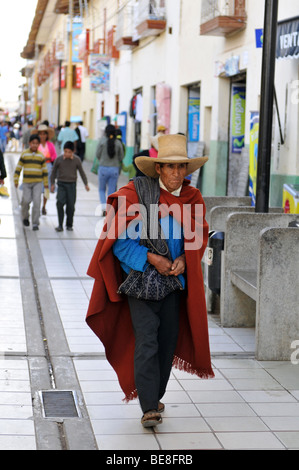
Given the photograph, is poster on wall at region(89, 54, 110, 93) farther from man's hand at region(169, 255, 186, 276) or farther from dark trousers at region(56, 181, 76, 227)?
man's hand at region(169, 255, 186, 276)

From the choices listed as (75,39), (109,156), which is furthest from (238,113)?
(75,39)

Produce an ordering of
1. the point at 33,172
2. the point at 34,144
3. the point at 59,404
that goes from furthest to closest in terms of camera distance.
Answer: the point at 33,172 < the point at 34,144 < the point at 59,404

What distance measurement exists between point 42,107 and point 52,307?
65260 millimetres

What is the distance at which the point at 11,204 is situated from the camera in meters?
20.0

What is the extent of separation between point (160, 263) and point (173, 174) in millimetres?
560

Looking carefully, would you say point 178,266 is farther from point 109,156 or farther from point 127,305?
point 109,156

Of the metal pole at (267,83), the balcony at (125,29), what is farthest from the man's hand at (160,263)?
the balcony at (125,29)

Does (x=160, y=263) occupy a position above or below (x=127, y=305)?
above

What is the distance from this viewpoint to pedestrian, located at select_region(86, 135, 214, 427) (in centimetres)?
534

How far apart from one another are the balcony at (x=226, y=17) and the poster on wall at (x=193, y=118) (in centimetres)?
435

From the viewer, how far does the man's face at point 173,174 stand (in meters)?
5.40

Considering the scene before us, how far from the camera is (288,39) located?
1176 centimetres

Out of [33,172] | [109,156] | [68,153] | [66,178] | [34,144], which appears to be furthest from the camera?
[109,156]

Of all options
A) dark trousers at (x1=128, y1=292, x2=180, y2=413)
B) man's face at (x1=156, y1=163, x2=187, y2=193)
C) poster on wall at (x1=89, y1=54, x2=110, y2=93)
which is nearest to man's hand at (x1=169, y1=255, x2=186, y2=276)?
dark trousers at (x1=128, y1=292, x2=180, y2=413)
